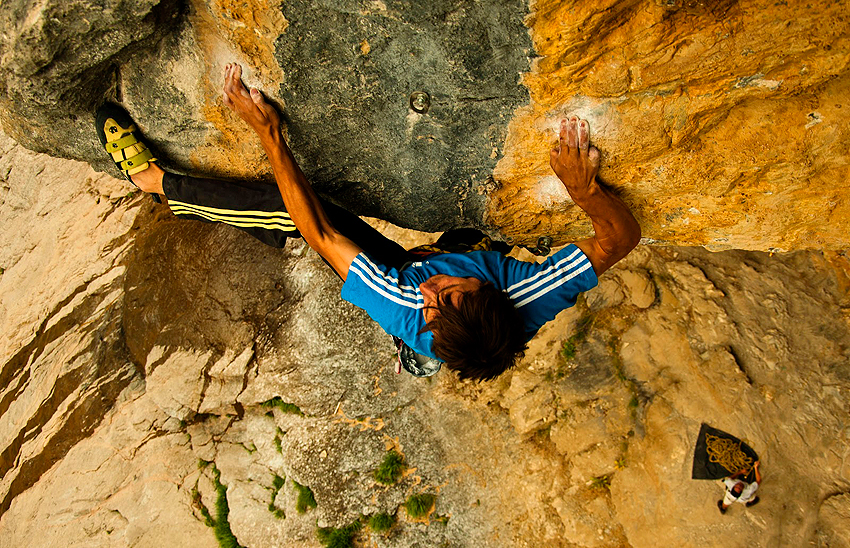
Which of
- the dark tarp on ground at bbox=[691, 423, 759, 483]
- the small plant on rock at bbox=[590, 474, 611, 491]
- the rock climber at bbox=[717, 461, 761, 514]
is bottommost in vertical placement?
the small plant on rock at bbox=[590, 474, 611, 491]

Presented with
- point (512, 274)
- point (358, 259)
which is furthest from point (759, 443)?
point (358, 259)

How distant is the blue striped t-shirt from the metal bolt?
56 cm

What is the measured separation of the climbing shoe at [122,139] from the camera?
2.00m

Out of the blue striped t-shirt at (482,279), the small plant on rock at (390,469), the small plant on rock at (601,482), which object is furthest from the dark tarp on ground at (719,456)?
the small plant on rock at (390,469)

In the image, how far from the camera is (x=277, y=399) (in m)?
3.61

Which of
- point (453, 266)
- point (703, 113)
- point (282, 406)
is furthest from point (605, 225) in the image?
point (282, 406)

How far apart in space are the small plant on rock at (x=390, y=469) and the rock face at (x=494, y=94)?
1.92 metres

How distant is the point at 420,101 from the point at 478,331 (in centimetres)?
82

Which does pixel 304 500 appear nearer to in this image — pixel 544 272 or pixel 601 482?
pixel 601 482

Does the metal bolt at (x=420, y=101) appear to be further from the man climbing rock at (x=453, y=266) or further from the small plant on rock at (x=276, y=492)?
the small plant on rock at (x=276, y=492)

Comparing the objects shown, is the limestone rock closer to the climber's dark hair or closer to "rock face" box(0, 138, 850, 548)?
"rock face" box(0, 138, 850, 548)

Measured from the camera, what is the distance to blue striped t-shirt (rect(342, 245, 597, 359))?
1.90 m

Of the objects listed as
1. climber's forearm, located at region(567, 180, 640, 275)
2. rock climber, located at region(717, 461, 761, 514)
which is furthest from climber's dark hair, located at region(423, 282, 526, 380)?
rock climber, located at region(717, 461, 761, 514)

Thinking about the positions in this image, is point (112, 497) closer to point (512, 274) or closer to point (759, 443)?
point (512, 274)
